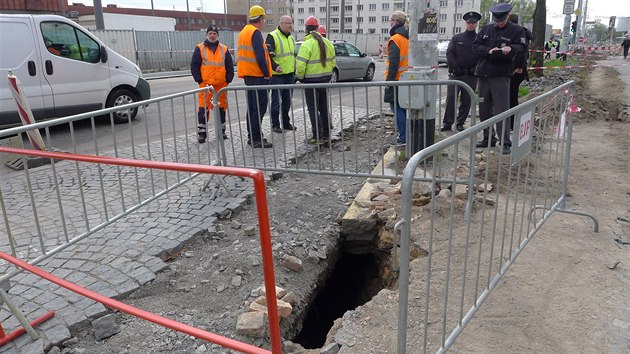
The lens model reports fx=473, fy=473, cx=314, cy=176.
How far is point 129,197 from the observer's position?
16.9ft

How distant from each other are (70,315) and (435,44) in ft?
15.4

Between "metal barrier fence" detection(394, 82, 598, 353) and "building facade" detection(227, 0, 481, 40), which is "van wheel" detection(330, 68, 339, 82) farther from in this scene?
"building facade" detection(227, 0, 481, 40)

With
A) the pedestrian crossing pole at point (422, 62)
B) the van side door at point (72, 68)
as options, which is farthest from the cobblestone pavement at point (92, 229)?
the van side door at point (72, 68)

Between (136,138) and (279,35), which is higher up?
(279,35)

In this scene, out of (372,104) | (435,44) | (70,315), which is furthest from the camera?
(372,104)

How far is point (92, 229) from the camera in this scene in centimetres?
386

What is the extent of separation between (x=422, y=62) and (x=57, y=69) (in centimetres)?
648

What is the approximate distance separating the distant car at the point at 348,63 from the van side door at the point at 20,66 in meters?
9.10

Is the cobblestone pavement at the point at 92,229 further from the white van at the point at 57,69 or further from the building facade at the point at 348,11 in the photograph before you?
the building facade at the point at 348,11

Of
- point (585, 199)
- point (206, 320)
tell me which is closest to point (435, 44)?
Answer: point (585, 199)

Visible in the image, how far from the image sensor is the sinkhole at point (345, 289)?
4.35 m

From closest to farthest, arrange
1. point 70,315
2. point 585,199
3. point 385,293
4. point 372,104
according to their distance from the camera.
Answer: point 70,315, point 385,293, point 585,199, point 372,104

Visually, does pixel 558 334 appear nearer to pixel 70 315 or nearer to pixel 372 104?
pixel 70 315

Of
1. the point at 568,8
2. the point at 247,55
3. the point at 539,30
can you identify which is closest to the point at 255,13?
the point at 247,55
